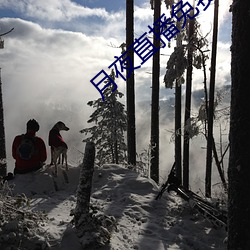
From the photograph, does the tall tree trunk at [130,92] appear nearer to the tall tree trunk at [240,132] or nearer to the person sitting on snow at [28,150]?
the person sitting on snow at [28,150]

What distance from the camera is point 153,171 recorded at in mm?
15672

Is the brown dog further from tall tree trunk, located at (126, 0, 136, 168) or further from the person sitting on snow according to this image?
tall tree trunk, located at (126, 0, 136, 168)

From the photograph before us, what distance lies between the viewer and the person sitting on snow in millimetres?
9430

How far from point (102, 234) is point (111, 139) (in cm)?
1887

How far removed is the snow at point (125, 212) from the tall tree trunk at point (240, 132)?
1.86 m

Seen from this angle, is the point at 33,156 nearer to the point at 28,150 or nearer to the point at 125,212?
the point at 28,150

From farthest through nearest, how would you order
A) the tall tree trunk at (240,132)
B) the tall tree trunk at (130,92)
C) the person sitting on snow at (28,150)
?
the tall tree trunk at (130,92), the person sitting on snow at (28,150), the tall tree trunk at (240,132)

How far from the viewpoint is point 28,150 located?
372 inches

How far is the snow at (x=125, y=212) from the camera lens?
6.01m

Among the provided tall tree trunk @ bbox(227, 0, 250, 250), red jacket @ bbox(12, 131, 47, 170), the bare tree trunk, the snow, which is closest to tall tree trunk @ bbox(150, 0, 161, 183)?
the snow

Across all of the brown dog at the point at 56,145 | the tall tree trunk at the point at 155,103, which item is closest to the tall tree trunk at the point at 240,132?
the brown dog at the point at 56,145

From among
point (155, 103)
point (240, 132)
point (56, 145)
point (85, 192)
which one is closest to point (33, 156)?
point (56, 145)

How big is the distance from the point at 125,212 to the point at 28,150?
377 centimetres

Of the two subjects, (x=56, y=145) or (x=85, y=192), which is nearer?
(x=85, y=192)
